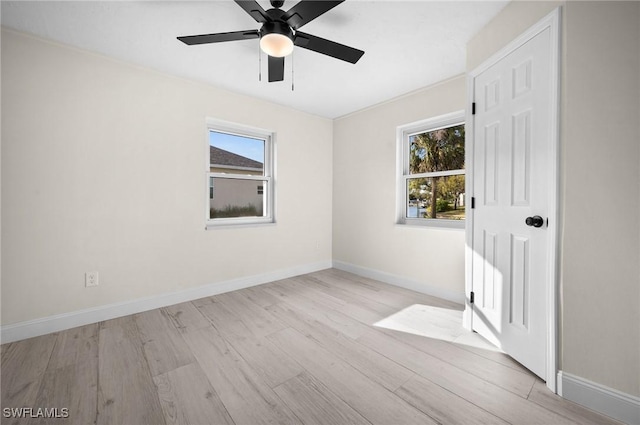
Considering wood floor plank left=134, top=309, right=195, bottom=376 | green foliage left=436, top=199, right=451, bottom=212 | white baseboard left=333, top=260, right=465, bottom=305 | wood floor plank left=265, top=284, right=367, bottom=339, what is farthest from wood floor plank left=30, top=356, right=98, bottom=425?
green foliage left=436, top=199, right=451, bottom=212

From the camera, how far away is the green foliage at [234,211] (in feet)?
11.1

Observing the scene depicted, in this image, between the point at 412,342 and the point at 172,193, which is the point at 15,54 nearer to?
the point at 172,193

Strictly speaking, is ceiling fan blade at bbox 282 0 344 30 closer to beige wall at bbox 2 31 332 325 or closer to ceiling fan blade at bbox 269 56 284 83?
ceiling fan blade at bbox 269 56 284 83

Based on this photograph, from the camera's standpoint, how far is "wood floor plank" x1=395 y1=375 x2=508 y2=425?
137 centimetres

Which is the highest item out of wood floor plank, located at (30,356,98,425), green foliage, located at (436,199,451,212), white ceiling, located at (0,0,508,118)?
white ceiling, located at (0,0,508,118)

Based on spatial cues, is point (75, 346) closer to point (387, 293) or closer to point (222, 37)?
point (222, 37)

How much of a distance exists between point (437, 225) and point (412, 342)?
1.65 m

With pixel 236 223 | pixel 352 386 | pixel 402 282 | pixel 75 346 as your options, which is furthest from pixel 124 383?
pixel 402 282

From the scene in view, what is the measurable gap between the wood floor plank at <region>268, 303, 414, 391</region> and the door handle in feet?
4.13

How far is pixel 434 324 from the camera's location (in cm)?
248

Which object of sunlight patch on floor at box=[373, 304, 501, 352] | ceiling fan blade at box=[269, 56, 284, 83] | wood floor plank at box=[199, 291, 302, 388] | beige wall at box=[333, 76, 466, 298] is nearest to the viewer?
wood floor plank at box=[199, 291, 302, 388]

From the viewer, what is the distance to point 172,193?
2.93m

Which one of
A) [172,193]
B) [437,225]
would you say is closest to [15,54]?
[172,193]

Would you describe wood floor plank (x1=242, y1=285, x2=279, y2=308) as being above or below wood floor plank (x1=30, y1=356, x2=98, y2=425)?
above
